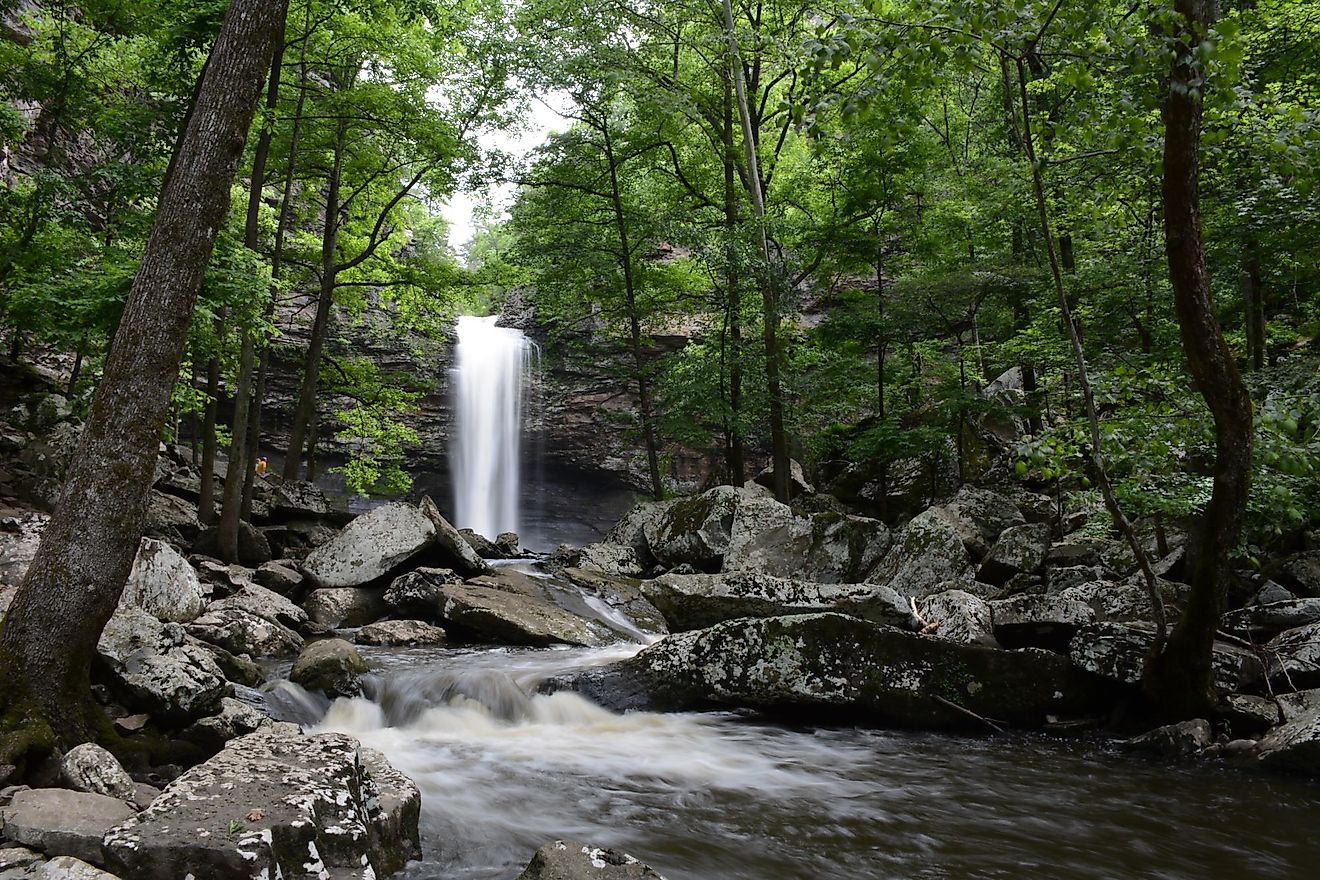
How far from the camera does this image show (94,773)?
381cm

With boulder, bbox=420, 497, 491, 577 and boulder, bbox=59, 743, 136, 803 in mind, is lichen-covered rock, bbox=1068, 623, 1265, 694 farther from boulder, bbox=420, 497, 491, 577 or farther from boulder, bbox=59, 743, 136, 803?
boulder, bbox=420, 497, 491, 577

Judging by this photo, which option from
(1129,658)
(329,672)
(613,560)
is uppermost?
(613,560)

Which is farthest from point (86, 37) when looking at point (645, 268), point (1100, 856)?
point (1100, 856)

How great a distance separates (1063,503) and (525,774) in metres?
10.5

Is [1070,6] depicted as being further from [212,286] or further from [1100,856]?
[212,286]

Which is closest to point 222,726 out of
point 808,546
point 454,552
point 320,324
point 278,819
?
point 278,819

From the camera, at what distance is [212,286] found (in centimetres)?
744

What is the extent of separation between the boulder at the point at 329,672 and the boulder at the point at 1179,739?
22.1 ft

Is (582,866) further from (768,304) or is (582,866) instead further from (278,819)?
(768,304)

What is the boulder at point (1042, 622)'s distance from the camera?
7.30 meters

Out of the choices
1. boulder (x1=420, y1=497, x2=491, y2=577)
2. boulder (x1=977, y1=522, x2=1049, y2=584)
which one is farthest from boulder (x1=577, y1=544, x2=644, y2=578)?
boulder (x1=977, y1=522, x2=1049, y2=584)

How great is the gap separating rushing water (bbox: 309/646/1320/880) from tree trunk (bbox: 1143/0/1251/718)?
0.76m

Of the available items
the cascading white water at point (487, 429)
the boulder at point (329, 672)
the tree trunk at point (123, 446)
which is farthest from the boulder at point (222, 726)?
the cascading white water at point (487, 429)

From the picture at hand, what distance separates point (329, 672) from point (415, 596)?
363 centimetres
